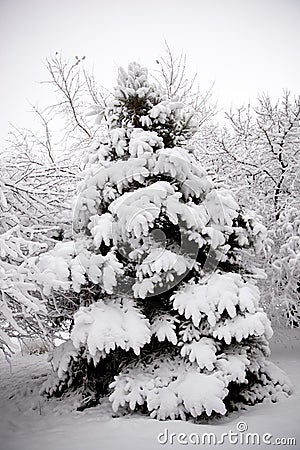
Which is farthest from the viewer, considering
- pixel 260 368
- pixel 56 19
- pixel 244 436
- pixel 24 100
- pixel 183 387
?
pixel 56 19

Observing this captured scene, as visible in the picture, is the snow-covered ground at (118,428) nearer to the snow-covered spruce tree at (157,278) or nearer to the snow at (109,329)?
the snow-covered spruce tree at (157,278)

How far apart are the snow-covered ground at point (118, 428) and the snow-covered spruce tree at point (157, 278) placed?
0.61 ft

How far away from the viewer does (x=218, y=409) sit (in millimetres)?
3721

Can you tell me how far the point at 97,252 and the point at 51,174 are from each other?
175cm

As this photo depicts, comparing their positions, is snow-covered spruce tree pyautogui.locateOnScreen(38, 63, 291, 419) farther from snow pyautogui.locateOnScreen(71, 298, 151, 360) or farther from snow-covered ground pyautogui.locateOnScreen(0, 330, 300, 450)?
snow-covered ground pyautogui.locateOnScreen(0, 330, 300, 450)

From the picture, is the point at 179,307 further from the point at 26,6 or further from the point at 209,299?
the point at 26,6

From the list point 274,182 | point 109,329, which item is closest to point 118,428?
point 109,329

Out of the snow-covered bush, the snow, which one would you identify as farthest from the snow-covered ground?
the snow-covered bush

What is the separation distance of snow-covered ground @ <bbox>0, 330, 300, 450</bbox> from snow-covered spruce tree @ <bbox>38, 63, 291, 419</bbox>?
0.61ft

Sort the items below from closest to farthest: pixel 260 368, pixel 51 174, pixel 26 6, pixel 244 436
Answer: pixel 244 436 → pixel 260 368 → pixel 51 174 → pixel 26 6

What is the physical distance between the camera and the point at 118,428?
3873 millimetres

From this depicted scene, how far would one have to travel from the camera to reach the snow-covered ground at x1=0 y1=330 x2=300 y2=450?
354 centimetres

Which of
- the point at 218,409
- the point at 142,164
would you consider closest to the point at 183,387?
the point at 218,409

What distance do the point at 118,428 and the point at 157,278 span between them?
1.59 metres
